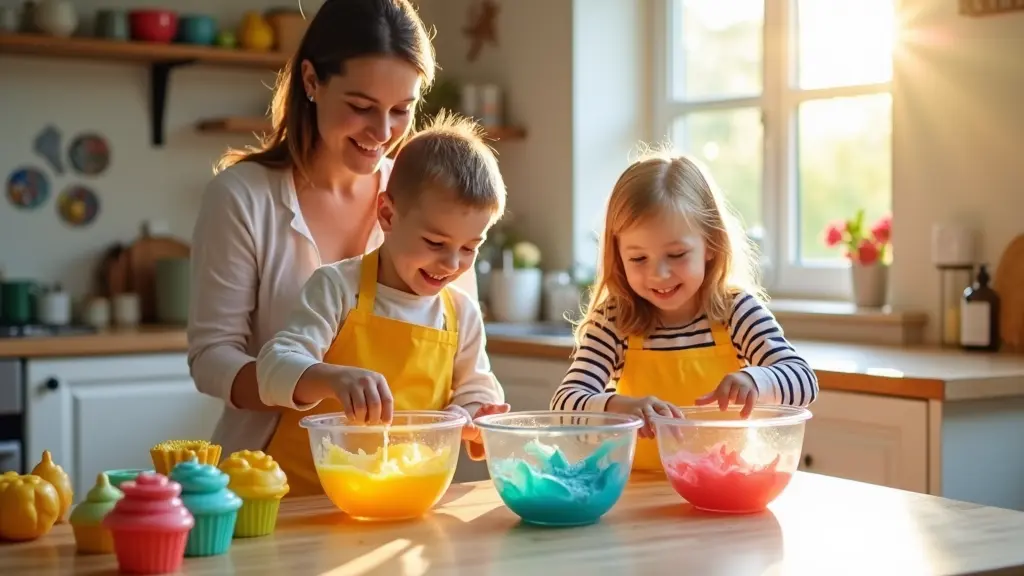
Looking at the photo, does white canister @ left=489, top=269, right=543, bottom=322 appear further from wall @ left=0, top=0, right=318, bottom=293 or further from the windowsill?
wall @ left=0, top=0, right=318, bottom=293

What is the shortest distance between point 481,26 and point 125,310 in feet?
4.72

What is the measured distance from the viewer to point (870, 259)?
3.18 metres

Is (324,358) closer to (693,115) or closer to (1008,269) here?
(1008,269)

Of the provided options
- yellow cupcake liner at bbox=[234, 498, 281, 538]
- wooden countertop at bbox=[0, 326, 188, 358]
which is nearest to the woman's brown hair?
yellow cupcake liner at bbox=[234, 498, 281, 538]

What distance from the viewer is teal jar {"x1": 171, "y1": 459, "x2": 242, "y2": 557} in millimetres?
1139

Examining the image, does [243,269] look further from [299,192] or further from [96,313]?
[96,313]

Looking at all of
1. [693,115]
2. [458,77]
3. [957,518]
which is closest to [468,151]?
[957,518]

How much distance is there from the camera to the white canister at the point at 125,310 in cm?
385

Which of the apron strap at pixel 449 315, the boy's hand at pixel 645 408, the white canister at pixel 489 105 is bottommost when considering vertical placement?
the boy's hand at pixel 645 408

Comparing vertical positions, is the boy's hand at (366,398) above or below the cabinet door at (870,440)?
above

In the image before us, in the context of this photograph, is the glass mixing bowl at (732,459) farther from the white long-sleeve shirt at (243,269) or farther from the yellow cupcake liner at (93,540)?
the white long-sleeve shirt at (243,269)

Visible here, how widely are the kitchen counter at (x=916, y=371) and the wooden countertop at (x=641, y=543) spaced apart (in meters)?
0.96

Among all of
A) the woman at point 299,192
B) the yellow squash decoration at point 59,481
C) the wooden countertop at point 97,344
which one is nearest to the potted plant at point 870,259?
the woman at point 299,192

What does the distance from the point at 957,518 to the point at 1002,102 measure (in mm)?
1758
